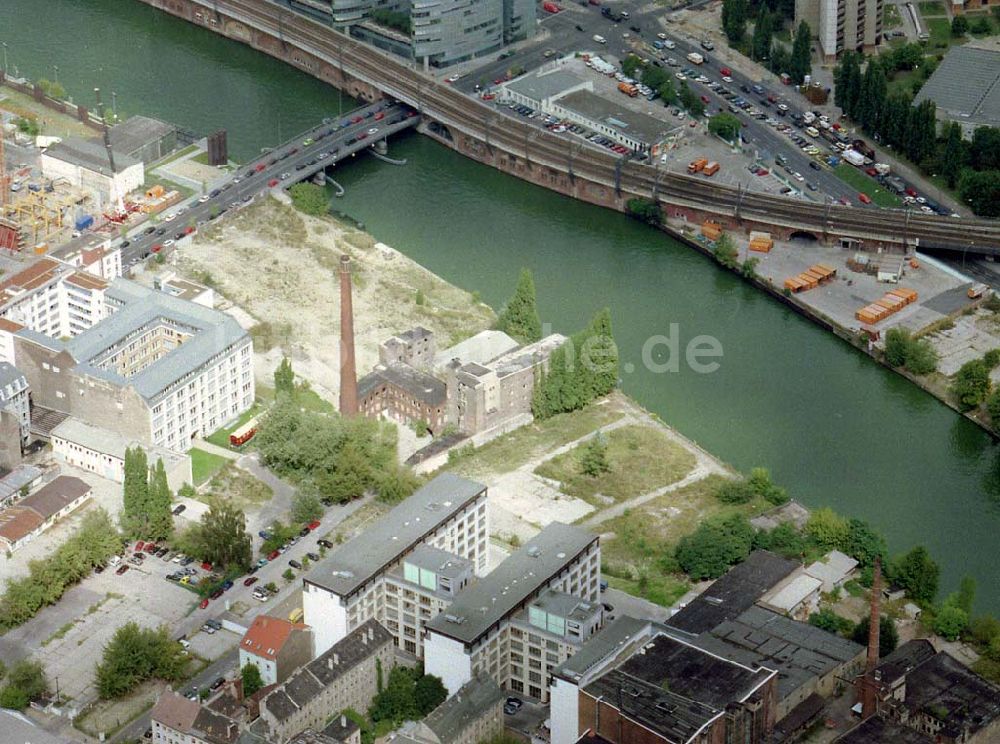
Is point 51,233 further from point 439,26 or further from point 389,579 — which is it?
point 389,579

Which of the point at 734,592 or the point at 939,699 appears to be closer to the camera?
the point at 939,699

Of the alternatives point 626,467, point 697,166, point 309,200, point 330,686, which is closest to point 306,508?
point 330,686

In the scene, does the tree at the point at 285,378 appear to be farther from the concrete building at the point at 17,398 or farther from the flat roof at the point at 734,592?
the flat roof at the point at 734,592

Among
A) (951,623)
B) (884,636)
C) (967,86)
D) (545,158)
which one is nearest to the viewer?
(884,636)

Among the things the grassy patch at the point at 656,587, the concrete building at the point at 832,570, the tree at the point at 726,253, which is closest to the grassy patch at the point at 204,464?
the grassy patch at the point at 656,587

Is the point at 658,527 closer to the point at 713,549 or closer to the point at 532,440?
the point at 713,549
